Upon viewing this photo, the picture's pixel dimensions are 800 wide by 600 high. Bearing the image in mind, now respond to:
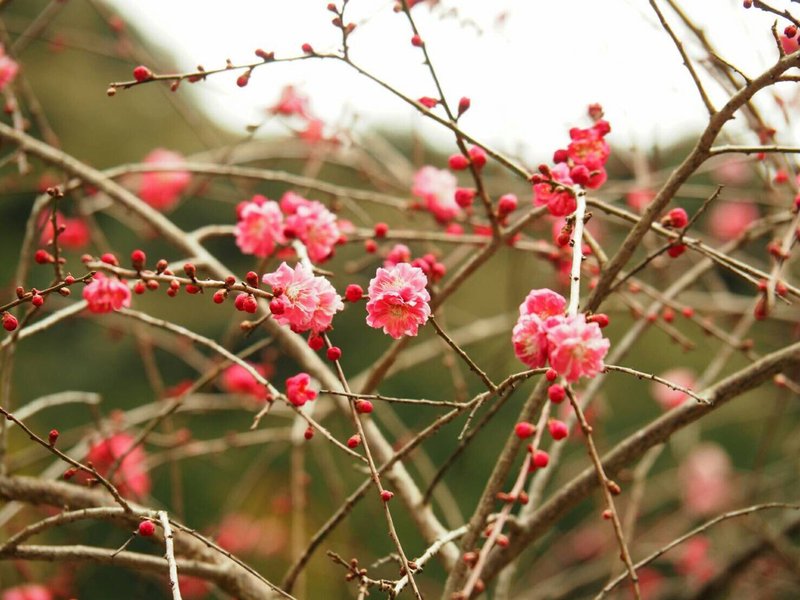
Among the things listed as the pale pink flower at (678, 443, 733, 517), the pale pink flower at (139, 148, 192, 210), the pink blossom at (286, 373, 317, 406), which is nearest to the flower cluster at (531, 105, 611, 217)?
the pink blossom at (286, 373, 317, 406)

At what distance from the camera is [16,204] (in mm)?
6520

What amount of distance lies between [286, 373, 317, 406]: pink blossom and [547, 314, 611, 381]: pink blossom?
0.54 meters

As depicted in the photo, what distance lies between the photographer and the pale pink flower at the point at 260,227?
1.75 meters

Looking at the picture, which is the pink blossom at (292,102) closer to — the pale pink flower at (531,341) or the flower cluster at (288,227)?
the flower cluster at (288,227)

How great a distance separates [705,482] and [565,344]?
374cm

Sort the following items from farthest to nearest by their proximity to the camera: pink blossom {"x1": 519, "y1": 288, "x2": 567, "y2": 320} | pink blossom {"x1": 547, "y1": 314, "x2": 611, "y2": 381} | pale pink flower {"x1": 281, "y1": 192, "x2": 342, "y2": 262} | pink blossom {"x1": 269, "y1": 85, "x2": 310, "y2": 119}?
pink blossom {"x1": 269, "y1": 85, "x2": 310, "y2": 119}
pale pink flower {"x1": 281, "y1": 192, "x2": 342, "y2": 262}
pink blossom {"x1": 519, "y1": 288, "x2": 567, "y2": 320}
pink blossom {"x1": 547, "y1": 314, "x2": 611, "y2": 381}

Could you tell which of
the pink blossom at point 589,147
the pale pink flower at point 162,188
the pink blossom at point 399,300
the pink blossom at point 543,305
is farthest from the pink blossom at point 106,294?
the pale pink flower at point 162,188

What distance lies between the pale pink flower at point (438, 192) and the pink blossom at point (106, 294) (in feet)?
3.02

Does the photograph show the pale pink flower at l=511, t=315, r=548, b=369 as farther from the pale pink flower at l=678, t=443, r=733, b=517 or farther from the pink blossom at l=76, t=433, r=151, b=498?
the pale pink flower at l=678, t=443, r=733, b=517

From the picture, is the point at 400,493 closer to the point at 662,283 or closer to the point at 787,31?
the point at 787,31

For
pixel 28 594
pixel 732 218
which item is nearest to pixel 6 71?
pixel 28 594

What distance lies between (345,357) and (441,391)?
2.51 ft

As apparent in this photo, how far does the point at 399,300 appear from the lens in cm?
128

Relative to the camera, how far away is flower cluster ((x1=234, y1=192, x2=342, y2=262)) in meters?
1.73
